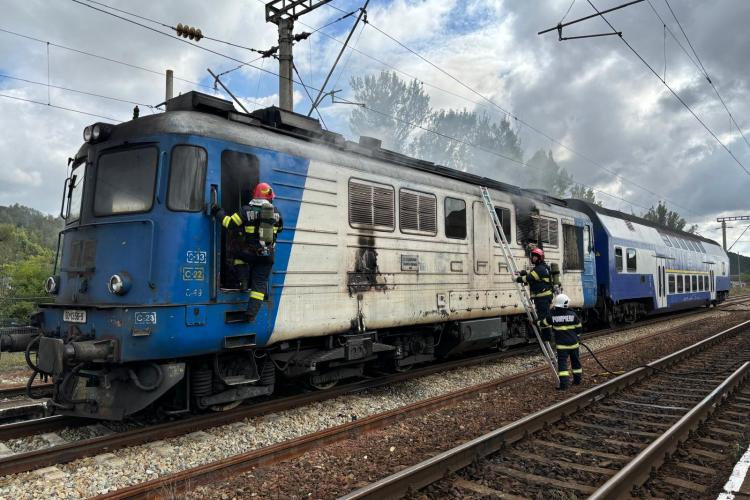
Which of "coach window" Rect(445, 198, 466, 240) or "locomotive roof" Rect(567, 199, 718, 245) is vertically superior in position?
"locomotive roof" Rect(567, 199, 718, 245)

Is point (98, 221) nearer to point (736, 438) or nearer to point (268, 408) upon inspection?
point (268, 408)

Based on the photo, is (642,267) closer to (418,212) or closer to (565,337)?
(565,337)

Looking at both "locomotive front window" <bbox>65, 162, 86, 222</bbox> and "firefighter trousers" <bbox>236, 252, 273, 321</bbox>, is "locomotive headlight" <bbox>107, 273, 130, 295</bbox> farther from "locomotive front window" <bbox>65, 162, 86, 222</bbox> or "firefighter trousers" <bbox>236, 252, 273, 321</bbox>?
"locomotive front window" <bbox>65, 162, 86, 222</bbox>

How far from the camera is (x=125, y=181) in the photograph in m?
5.95

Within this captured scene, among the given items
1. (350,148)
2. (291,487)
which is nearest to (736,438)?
(291,487)

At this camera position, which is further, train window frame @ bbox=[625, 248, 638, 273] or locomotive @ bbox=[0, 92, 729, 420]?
train window frame @ bbox=[625, 248, 638, 273]

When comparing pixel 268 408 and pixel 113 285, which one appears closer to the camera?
pixel 113 285

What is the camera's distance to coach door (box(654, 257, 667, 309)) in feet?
64.5

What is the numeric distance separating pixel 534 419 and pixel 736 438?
2.18 metres

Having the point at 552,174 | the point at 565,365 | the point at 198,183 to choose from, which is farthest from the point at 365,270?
the point at 552,174

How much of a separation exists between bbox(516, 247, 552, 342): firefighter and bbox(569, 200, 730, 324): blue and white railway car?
23.8ft

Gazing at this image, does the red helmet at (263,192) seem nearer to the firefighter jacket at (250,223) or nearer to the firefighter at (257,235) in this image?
the firefighter at (257,235)

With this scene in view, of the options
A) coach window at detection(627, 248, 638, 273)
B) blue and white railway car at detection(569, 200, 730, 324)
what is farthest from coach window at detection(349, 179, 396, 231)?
coach window at detection(627, 248, 638, 273)

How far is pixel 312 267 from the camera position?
6.79 metres
